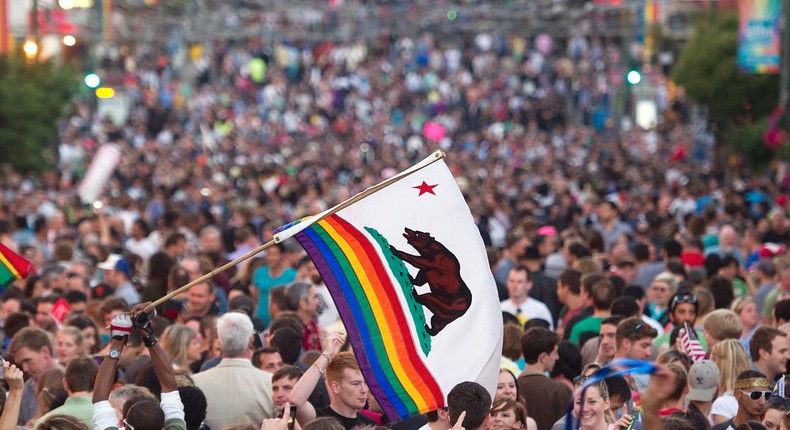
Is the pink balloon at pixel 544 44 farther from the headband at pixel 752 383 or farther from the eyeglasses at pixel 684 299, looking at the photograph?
the headband at pixel 752 383

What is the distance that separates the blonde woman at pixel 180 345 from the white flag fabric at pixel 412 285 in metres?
2.42

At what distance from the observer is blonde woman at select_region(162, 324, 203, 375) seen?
422 inches

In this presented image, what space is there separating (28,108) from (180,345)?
19.7 meters

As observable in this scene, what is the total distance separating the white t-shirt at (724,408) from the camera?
9445 millimetres

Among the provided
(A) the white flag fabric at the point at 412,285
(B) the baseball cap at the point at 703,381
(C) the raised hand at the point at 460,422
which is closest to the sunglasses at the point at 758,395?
(B) the baseball cap at the point at 703,381

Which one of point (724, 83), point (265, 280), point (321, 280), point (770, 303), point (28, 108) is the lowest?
point (724, 83)

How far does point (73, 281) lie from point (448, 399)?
674 centimetres

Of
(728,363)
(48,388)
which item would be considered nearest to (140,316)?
(48,388)

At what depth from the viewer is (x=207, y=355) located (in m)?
11.0

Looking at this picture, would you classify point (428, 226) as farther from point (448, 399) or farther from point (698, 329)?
point (698, 329)

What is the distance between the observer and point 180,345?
10.8 m

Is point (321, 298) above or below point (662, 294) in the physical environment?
above

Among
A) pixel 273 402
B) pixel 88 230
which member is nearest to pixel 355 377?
pixel 273 402

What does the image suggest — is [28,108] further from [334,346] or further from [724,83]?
[334,346]
